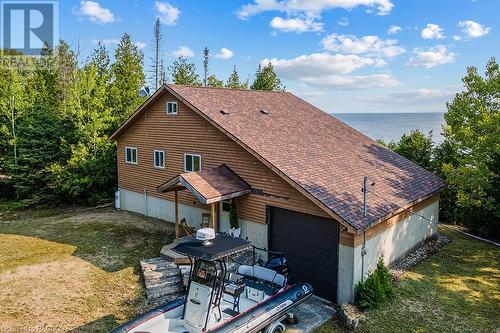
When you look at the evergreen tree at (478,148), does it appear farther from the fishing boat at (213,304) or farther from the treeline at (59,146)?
the treeline at (59,146)

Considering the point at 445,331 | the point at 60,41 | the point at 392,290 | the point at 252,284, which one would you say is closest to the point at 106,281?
the point at 252,284

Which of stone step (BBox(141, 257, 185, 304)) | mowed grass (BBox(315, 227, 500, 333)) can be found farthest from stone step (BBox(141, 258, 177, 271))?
mowed grass (BBox(315, 227, 500, 333))

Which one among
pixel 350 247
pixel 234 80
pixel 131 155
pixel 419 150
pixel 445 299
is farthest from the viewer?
pixel 234 80

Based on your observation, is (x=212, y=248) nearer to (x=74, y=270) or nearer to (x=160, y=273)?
(x=160, y=273)

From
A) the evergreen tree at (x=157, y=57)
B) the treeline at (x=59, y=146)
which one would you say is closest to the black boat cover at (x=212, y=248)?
the treeline at (x=59, y=146)

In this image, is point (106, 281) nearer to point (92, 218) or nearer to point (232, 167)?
point (232, 167)

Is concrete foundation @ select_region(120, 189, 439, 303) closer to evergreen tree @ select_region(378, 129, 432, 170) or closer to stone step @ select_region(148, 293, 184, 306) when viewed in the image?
stone step @ select_region(148, 293, 184, 306)

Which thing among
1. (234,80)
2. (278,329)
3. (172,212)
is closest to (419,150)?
(172,212)
